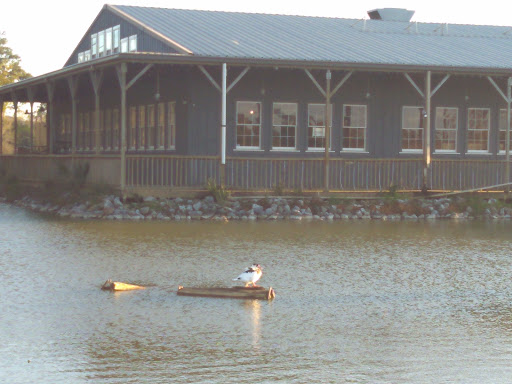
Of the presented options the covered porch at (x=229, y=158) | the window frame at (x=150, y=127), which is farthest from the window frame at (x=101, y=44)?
the window frame at (x=150, y=127)

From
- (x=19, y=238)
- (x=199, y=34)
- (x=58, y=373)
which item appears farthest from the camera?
(x=199, y=34)

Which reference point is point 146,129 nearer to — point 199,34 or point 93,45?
point 199,34

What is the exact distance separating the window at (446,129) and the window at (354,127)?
2.57m

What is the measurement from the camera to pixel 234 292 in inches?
467

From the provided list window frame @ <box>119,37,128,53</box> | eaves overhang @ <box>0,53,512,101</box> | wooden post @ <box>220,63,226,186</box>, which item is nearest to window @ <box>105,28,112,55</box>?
window frame @ <box>119,37,128,53</box>

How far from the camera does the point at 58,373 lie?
8094 millimetres

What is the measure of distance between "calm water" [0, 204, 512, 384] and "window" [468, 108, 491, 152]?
13.0 m

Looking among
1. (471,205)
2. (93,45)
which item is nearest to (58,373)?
(471,205)

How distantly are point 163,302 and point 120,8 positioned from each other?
83.6 ft

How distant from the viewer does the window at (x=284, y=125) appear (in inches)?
1153

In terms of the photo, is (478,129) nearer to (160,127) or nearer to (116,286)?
(160,127)

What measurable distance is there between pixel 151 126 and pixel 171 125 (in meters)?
1.92

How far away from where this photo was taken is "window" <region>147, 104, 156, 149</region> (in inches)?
1225

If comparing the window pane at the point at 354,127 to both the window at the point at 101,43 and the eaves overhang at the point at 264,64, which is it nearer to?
the eaves overhang at the point at 264,64
